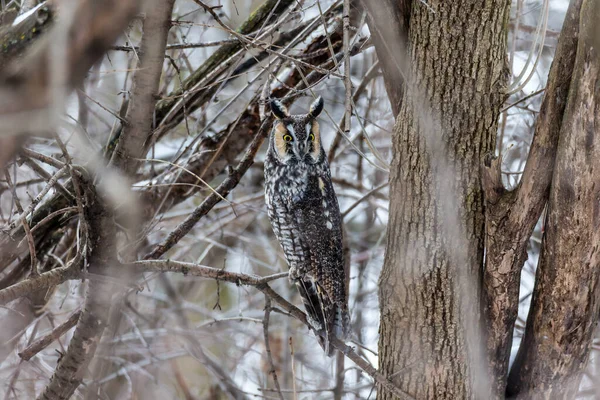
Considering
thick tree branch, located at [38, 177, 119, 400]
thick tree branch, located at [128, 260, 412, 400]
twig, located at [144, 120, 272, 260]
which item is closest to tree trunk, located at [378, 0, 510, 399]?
thick tree branch, located at [128, 260, 412, 400]

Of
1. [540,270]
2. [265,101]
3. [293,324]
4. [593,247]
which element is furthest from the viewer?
[293,324]

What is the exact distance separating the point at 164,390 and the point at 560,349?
3265mm

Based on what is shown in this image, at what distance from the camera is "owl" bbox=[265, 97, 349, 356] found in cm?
316

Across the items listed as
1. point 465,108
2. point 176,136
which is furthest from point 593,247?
point 176,136

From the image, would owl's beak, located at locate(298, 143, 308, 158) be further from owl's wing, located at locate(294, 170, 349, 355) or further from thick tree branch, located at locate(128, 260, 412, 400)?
thick tree branch, located at locate(128, 260, 412, 400)

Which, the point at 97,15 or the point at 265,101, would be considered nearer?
the point at 97,15

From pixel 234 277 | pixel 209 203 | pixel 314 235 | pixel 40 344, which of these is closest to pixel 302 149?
pixel 314 235

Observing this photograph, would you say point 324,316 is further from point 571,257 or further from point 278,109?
point 571,257

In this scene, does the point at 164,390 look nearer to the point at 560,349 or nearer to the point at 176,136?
the point at 176,136

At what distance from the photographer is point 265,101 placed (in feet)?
10.4

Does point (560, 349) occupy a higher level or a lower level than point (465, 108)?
lower

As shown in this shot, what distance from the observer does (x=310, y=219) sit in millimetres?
3232

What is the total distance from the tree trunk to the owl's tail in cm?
58

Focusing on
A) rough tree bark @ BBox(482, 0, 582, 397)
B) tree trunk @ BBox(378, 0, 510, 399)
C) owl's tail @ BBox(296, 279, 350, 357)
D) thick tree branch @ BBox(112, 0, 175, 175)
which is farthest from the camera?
owl's tail @ BBox(296, 279, 350, 357)
